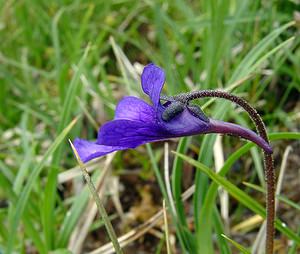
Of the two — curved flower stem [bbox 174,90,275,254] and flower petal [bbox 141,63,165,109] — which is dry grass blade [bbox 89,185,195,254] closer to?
curved flower stem [bbox 174,90,275,254]

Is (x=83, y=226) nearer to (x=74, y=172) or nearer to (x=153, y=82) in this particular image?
(x=74, y=172)

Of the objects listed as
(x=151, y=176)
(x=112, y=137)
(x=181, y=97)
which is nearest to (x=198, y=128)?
(x=181, y=97)

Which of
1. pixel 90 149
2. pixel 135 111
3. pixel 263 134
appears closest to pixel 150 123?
pixel 135 111

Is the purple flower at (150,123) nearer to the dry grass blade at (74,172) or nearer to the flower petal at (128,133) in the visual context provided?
the flower petal at (128,133)

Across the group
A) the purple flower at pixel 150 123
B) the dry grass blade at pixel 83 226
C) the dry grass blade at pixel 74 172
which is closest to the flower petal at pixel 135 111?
the purple flower at pixel 150 123

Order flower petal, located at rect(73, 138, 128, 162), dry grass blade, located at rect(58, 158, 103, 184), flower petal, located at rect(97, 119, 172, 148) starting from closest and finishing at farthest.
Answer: flower petal, located at rect(97, 119, 172, 148), flower petal, located at rect(73, 138, 128, 162), dry grass blade, located at rect(58, 158, 103, 184)

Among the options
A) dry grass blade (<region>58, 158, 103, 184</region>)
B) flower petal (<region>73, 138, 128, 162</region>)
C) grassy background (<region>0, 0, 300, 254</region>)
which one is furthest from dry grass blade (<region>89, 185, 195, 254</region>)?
flower petal (<region>73, 138, 128, 162</region>)

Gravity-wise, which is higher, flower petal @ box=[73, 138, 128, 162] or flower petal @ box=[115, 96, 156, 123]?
flower petal @ box=[115, 96, 156, 123]
